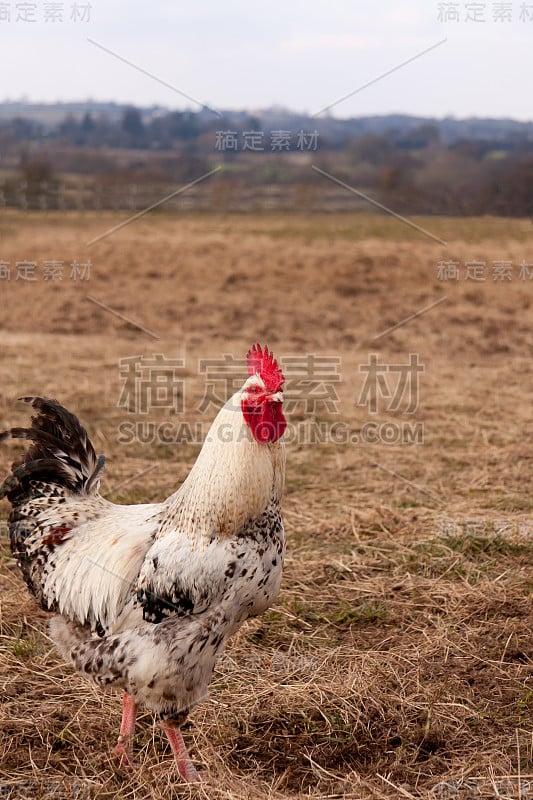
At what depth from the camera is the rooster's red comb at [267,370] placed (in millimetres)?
3162

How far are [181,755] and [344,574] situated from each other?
194 cm

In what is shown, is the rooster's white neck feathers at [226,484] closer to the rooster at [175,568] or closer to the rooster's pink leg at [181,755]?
the rooster at [175,568]

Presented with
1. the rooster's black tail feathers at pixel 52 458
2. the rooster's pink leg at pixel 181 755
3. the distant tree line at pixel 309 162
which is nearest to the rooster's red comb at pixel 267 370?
the rooster's black tail feathers at pixel 52 458

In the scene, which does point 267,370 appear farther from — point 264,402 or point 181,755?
point 181,755

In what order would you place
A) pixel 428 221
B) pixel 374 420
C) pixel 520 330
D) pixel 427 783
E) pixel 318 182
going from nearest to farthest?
1. pixel 427 783
2. pixel 374 420
3. pixel 520 330
4. pixel 428 221
5. pixel 318 182

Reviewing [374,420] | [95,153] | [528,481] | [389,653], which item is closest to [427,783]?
[389,653]

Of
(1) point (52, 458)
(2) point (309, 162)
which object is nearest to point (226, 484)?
(1) point (52, 458)

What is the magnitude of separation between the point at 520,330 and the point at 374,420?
4.68 metres

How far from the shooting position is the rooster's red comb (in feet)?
10.4

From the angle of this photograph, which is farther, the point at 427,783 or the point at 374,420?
the point at 374,420

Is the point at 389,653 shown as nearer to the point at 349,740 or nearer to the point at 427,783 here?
the point at 349,740

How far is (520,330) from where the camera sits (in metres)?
11.3

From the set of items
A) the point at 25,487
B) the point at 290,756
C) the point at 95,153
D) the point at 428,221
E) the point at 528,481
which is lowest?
the point at 290,756

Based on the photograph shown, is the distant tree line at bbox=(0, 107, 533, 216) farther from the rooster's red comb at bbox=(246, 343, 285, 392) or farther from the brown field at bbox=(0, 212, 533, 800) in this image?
the rooster's red comb at bbox=(246, 343, 285, 392)
